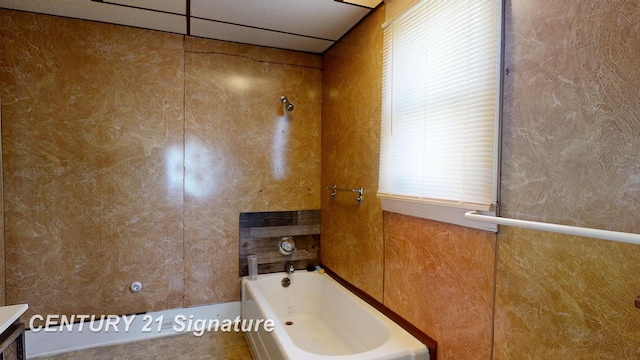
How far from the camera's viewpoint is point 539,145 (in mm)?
1130

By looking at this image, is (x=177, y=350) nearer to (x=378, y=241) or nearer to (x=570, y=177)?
(x=378, y=241)

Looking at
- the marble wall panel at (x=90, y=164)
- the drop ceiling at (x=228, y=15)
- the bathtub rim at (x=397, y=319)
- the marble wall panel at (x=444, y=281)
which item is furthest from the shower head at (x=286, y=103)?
the bathtub rim at (x=397, y=319)

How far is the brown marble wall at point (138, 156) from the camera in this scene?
228 cm

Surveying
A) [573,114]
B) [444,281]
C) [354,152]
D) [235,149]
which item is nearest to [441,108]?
[573,114]

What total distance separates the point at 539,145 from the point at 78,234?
2.94 metres

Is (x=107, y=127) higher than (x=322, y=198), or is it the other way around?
(x=107, y=127)

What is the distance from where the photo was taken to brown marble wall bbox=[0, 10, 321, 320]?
2.28m

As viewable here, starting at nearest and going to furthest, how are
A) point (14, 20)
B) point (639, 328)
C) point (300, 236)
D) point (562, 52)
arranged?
point (639, 328) → point (562, 52) → point (14, 20) → point (300, 236)

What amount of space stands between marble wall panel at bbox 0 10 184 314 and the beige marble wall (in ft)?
7.83

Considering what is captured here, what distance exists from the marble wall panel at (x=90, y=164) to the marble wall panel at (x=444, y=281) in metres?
1.82

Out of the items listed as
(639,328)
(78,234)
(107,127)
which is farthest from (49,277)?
(639,328)

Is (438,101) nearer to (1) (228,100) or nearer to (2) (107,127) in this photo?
(1) (228,100)

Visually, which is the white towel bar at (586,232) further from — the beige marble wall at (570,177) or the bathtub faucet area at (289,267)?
the bathtub faucet area at (289,267)

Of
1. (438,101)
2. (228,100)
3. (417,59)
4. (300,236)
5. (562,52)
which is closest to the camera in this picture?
(562,52)
